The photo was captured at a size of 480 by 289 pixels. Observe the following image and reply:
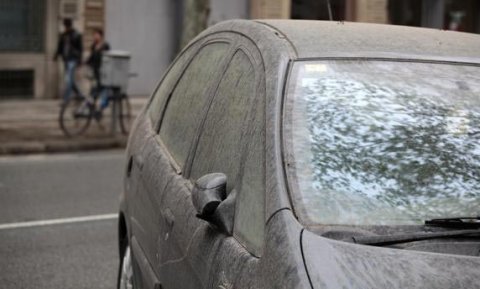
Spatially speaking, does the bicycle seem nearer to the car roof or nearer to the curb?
the curb

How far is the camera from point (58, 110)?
53.1 ft

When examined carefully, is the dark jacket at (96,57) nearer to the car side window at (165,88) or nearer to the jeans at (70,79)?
the jeans at (70,79)

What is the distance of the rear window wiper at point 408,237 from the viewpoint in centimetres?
223

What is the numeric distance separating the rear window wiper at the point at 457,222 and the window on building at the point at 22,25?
16530 millimetres

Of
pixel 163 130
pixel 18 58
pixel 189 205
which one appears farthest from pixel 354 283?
pixel 18 58

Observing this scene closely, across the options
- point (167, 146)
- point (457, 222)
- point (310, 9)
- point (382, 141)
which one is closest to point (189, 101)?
point (167, 146)

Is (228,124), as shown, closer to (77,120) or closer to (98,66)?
(77,120)

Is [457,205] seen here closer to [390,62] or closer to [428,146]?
[428,146]

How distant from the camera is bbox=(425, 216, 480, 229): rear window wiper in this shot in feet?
7.73

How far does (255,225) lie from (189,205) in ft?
2.03

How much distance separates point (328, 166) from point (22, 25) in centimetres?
1639

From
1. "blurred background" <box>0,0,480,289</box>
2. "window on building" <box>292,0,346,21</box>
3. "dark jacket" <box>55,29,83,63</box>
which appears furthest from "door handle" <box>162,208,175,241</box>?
"window on building" <box>292,0,346,21</box>

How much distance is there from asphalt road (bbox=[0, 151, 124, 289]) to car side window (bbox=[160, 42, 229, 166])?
2047 mm

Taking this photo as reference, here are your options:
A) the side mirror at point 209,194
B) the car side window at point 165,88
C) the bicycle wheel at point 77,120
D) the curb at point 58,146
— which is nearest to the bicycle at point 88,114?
the bicycle wheel at point 77,120
